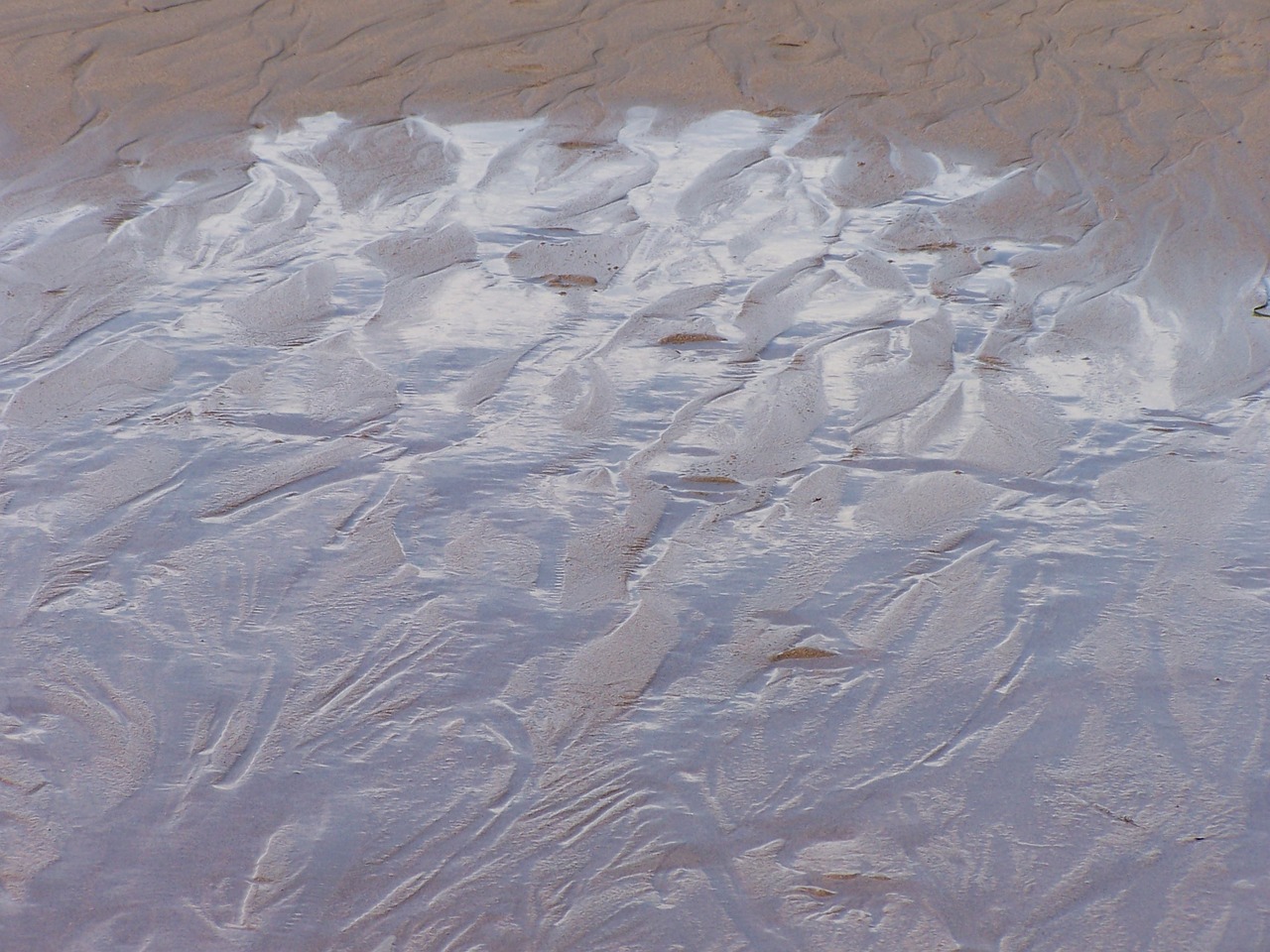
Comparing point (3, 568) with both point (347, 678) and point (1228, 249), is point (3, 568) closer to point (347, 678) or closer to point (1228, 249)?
point (347, 678)

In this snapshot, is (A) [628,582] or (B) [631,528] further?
(B) [631,528]

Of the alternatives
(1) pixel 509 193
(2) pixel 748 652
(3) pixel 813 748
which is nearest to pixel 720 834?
(3) pixel 813 748

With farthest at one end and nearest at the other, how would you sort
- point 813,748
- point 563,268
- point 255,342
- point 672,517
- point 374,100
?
1. point 374,100
2. point 563,268
3. point 255,342
4. point 672,517
5. point 813,748

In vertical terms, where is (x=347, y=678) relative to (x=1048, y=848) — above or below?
above
